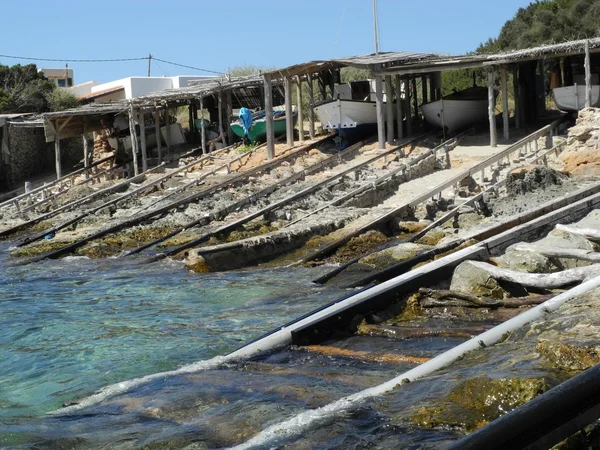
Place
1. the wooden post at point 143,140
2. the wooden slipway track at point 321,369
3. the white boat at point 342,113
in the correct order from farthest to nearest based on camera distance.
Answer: the wooden post at point 143,140, the white boat at point 342,113, the wooden slipway track at point 321,369

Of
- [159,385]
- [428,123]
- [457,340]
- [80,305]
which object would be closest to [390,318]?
[457,340]

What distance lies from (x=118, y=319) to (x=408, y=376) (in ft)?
20.9

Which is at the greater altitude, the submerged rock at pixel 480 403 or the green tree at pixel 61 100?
the green tree at pixel 61 100

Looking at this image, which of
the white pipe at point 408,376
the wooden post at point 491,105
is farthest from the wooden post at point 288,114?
the white pipe at point 408,376

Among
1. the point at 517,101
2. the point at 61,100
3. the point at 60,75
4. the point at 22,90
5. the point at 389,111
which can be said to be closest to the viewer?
the point at 389,111

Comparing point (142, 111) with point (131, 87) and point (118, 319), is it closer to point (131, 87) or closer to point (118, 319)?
point (131, 87)

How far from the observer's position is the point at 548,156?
A: 20516 mm

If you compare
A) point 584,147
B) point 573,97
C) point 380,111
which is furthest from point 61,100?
point 584,147

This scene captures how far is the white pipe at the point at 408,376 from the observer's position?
6031mm

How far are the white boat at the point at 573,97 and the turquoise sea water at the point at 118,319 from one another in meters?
13.8

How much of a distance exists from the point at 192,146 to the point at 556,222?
2471 centimetres

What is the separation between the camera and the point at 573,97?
987 inches

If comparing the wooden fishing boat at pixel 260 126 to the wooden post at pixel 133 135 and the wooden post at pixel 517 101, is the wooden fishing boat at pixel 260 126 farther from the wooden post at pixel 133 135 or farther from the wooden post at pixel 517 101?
the wooden post at pixel 517 101

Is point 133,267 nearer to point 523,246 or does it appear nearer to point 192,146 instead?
point 523,246
